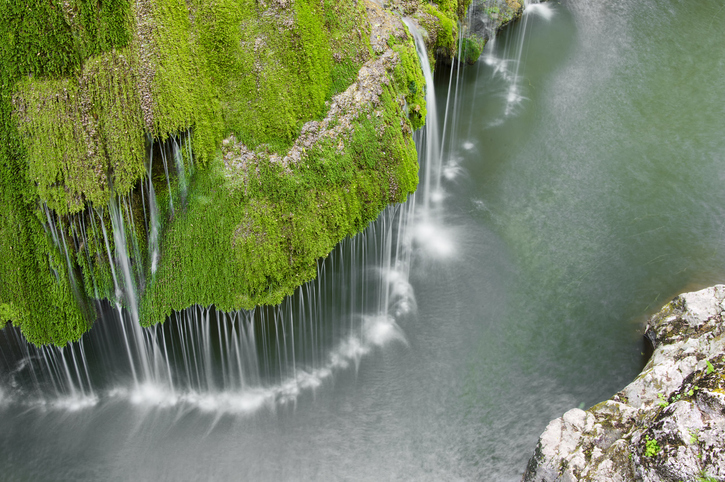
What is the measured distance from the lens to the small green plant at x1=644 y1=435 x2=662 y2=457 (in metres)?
5.98

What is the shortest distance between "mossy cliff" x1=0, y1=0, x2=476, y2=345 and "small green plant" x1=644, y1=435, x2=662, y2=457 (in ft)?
19.1

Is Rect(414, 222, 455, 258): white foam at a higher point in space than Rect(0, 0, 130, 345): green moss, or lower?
lower

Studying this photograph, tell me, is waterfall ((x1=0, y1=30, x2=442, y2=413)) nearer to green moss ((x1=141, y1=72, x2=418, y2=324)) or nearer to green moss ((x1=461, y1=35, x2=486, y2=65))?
green moss ((x1=141, y1=72, x2=418, y2=324))

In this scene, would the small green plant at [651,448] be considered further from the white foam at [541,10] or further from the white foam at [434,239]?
the white foam at [541,10]

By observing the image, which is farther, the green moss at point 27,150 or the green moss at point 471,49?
the green moss at point 471,49

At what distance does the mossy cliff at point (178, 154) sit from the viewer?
8.16 m

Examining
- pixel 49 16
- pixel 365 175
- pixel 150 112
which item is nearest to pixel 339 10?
pixel 365 175

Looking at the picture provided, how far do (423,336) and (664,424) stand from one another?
504 centimetres

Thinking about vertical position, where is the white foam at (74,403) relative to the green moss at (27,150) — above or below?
below

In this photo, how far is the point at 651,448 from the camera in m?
6.05

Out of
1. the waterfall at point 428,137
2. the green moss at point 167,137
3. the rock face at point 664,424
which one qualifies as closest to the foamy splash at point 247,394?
the green moss at point 167,137

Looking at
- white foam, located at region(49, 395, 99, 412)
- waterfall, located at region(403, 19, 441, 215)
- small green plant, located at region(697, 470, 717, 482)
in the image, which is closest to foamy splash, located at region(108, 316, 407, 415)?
white foam, located at region(49, 395, 99, 412)

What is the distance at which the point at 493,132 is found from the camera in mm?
15625

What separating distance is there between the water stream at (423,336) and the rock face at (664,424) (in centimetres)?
121
